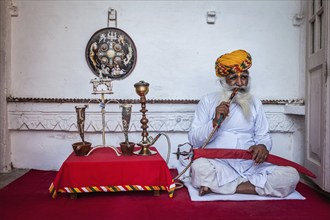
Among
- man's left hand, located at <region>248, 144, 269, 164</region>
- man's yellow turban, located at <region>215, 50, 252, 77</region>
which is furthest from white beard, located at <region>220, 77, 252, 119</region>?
man's left hand, located at <region>248, 144, 269, 164</region>

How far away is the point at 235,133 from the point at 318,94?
0.88m

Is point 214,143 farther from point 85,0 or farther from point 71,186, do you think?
point 85,0

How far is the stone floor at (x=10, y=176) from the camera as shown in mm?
2998

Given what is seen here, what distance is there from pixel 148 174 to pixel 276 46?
2.31 meters

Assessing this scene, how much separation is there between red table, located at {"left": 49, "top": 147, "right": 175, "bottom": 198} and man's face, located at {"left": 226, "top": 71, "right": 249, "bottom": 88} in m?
1.10

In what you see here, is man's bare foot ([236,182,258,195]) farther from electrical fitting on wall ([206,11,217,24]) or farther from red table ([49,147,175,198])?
electrical fitting on wall ([206,11,217,24])

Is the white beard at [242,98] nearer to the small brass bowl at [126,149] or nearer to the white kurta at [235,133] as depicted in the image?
the white kurta at [235,133]

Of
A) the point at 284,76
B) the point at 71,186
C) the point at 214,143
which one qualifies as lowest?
the point at 71,186

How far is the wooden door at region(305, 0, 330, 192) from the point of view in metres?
2.60

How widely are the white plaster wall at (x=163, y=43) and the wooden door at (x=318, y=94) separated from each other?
18.8 inches

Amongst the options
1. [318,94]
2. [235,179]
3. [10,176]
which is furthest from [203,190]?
[10,176]

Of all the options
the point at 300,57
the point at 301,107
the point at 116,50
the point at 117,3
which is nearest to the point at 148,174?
the point at 116,50

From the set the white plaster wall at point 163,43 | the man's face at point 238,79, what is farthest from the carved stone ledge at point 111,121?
the man's face at point 238,79

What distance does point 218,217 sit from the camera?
2.08 m
